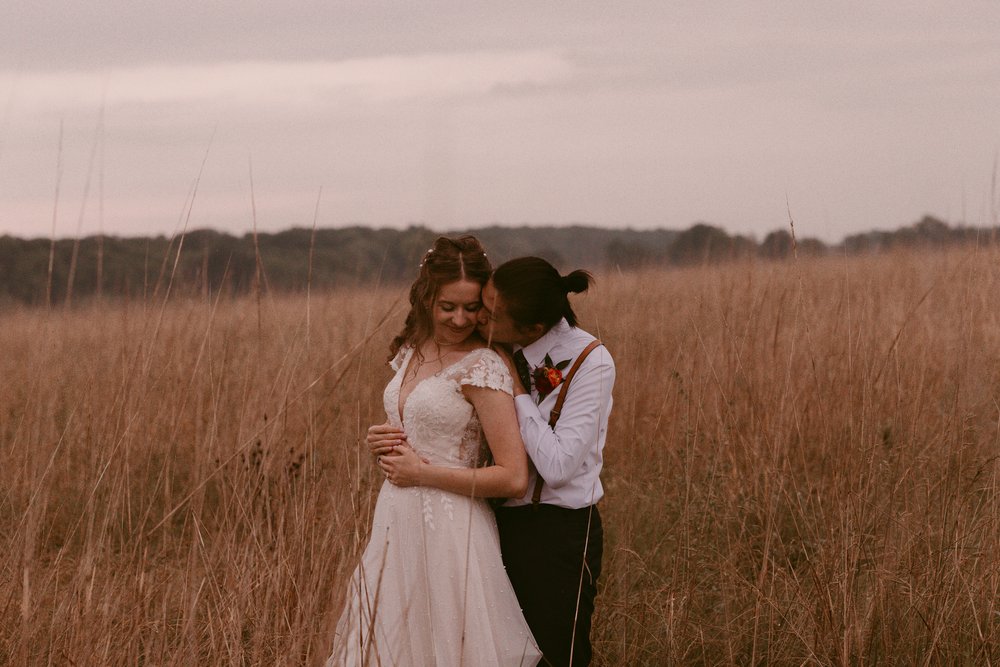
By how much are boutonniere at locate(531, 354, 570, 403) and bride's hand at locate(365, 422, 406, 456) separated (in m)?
0.42

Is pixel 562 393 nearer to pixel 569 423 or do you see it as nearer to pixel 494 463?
pixel 569 423

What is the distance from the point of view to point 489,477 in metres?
2.54

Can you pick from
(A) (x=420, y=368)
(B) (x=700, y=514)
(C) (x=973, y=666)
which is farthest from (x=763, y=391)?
(A) (x=420, y=368)

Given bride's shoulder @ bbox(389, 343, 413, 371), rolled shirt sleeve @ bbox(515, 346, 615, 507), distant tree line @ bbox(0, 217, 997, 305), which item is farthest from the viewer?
distant tree line @ bbox(0, 217, 997, 305)

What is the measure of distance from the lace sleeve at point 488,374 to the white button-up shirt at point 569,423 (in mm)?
73

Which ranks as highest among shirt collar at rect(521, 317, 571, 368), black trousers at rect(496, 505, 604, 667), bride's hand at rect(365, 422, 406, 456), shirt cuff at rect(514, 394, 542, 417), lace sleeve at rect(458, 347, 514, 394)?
shirt collar at rect(521, 317, 571, 368)

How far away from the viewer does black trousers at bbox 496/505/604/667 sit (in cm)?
267

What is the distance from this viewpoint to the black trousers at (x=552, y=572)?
2.67 metres

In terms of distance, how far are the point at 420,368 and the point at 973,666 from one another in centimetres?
177

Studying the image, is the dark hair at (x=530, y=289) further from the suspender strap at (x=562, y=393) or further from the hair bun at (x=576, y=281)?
the suspender strap at (x=562, y=393)

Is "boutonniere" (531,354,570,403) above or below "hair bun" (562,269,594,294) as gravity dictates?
below

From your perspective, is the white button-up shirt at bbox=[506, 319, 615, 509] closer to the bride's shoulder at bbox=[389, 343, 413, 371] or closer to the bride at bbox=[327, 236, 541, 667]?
the bride at bbox=[327, 236, 541, 667]

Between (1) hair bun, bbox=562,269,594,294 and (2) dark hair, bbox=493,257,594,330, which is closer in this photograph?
(2) dark hair, bbox=493,257,594,330

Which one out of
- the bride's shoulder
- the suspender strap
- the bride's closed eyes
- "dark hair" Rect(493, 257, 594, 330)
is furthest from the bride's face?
the suspender strap
